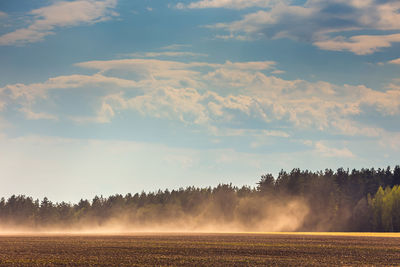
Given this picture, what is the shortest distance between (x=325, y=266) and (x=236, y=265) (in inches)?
291

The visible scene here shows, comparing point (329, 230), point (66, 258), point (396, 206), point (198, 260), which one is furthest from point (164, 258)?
point (329, 230)

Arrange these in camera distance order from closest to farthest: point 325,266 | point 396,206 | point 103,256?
1. point 325,266
2. point 103,256
3. point 396,206

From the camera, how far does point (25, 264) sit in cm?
4606

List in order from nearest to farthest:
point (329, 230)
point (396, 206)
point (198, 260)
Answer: point (198, 260)
point (396, 206)
point (329, 230)

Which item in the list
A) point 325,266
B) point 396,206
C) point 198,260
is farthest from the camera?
point 396,206

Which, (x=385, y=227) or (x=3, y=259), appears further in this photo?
(x=385, y=227)

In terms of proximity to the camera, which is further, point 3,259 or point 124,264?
point 3,259

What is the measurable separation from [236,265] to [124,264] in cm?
943

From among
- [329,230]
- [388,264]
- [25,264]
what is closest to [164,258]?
[25,264]

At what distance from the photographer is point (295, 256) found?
57156 millimetres

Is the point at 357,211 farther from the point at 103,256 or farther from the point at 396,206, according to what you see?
the point at 103,256

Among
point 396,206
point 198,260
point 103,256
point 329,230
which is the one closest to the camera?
point 198,260

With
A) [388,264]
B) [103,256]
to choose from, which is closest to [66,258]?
[103,256]

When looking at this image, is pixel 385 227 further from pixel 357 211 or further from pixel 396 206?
pixel 357 211
